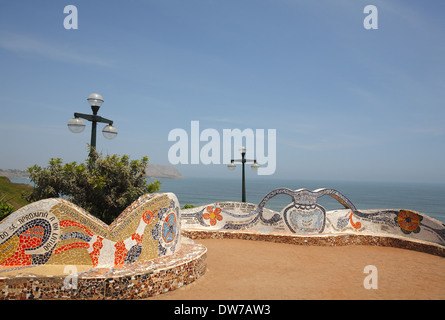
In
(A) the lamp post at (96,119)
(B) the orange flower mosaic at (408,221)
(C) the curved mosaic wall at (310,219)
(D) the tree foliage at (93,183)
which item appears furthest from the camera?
(C) the curved mosaic wall at (310,219)

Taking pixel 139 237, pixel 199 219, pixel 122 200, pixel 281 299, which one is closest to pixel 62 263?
pixel 139 237

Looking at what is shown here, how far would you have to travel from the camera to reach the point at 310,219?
35.3ft

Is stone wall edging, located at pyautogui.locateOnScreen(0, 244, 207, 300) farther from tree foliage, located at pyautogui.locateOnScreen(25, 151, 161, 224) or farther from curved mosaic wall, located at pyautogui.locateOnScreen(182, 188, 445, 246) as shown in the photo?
curved mosaic wall, located at pyautogui.locateOnScreen(182, 188, 445, 246)

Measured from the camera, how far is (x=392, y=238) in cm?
1000

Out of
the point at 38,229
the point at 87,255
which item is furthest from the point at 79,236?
the point at 38,229

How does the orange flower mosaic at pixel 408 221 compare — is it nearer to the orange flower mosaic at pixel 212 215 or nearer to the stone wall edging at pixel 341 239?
the stone wall edging at pixel 341 239

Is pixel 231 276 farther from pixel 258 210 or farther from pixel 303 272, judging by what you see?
pixel 258 210

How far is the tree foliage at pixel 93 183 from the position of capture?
7.84m

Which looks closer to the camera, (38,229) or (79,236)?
(38,229)

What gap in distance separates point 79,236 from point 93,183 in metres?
2.66

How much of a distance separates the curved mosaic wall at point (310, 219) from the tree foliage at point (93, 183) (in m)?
3.94

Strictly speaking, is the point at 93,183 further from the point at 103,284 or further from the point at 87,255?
the point at 103,284

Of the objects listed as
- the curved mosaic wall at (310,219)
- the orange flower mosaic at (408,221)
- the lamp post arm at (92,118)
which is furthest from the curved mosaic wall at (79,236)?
the orange flower mosaic at (408,221)
